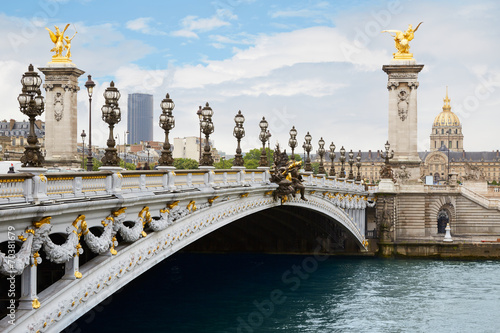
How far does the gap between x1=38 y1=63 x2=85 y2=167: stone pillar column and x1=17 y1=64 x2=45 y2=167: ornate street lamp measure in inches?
1714

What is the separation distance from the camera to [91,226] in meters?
14.5

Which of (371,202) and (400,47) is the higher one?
(400,47)

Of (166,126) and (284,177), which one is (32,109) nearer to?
(166,126)

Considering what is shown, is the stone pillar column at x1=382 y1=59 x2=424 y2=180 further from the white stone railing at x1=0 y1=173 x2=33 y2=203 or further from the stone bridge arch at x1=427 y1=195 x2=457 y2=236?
the white stone railing at x1=0 y1=173 x2=33 y2=203

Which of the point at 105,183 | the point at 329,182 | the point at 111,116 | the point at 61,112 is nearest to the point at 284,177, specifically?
the point at 329,182

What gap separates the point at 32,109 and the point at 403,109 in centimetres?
5500

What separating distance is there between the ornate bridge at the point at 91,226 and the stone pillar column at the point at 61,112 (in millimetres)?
34198

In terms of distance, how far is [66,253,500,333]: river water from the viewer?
29.3 m

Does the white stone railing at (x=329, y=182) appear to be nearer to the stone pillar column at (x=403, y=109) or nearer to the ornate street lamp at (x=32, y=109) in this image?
the stone pillar column at (x=403, y=109)

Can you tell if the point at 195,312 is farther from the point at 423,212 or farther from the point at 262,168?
the point at 423,212

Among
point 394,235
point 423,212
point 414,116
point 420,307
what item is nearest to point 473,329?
point 420,307

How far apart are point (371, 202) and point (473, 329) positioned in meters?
29.1

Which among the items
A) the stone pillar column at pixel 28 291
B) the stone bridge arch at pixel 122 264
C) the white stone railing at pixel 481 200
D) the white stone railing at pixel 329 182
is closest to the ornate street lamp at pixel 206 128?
the stone bridge arch at pixel 122 264

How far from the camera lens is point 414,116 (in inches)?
2559
